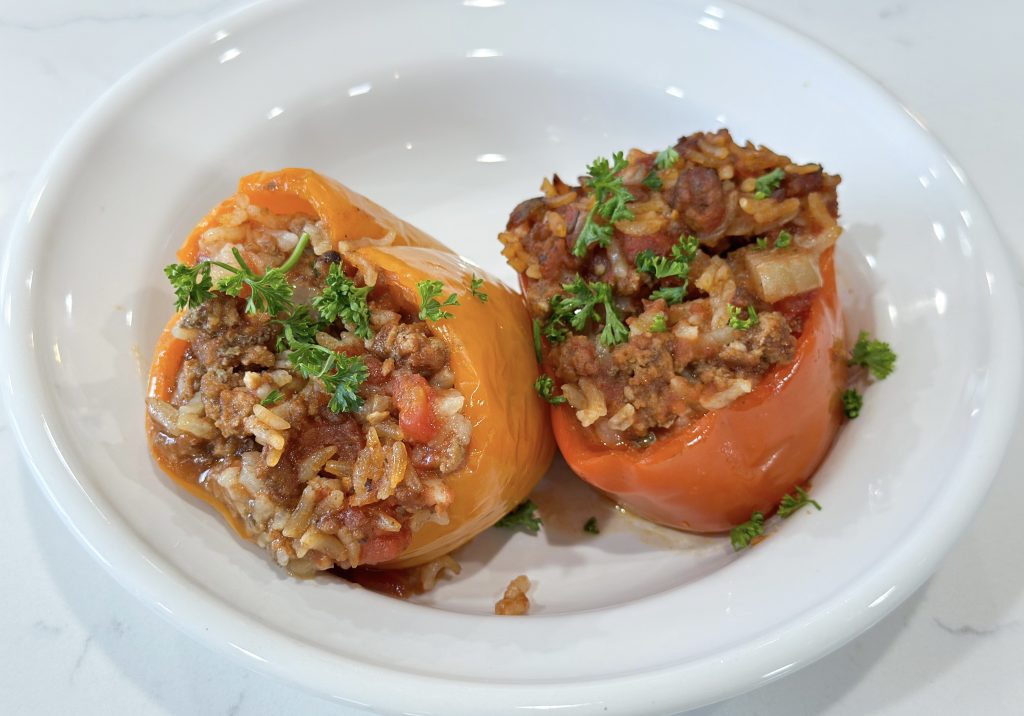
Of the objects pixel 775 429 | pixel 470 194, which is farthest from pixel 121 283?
pixel 775 429

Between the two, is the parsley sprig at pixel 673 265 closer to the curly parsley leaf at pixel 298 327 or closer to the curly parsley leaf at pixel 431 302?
the curly parsley leaf at pixel 431 302

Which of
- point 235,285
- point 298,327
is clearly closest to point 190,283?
point 235,285

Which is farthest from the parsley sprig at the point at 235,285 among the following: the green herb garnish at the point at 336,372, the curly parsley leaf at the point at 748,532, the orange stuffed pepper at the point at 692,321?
the curly parsley leaf at the point at 748,532

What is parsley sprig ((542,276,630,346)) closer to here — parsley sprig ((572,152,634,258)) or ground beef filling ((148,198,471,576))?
parsley sprig ((572,152,634,258))

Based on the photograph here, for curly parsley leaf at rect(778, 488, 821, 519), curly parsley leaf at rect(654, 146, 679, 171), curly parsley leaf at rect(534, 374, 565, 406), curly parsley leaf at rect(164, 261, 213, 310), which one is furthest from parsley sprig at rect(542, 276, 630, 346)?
curly parsley leaf at rect(164, 261, 213, 310)

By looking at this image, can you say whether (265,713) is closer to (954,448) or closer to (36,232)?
(36,232)

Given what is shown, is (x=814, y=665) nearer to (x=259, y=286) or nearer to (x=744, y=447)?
(x=744, y=447)
